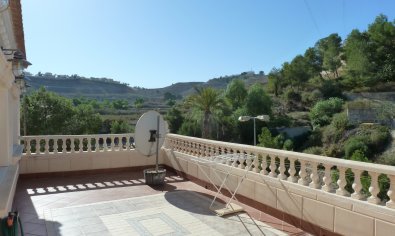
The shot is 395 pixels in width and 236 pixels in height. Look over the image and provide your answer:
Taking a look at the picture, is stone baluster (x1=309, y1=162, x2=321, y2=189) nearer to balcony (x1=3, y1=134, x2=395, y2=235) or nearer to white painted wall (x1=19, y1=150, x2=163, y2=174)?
balcony (x1=3, y1=134, x2=395, y2=235)

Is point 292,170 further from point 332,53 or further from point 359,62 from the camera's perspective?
point 332,53

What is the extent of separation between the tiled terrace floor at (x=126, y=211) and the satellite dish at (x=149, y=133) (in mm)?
756

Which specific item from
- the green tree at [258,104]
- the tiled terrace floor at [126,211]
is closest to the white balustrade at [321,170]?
the tiled terrace floor at [126,211]

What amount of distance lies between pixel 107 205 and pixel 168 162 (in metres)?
2.97

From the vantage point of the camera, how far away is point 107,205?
5105mm

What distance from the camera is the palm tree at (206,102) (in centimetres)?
3100

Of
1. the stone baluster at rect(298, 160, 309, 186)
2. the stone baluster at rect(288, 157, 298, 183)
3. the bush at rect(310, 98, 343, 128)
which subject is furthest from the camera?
the bush at rect(310, 98, 343, 128)

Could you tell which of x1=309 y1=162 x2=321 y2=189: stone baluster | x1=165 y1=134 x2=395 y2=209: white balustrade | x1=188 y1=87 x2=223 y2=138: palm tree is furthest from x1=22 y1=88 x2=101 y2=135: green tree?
x1=309 y1=162 x2=321 y2=189: stone baluster

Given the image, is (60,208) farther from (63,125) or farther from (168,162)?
(63,125)

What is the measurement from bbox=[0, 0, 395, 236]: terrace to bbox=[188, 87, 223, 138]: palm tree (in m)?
23.8

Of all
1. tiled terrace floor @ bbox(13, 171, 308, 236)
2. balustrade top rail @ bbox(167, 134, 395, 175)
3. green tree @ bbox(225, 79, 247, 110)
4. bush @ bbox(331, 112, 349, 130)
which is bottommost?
bush @ bbox(331, 112, 349, 130)

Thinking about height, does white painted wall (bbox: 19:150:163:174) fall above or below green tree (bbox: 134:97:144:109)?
below

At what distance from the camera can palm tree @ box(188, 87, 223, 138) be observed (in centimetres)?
3100

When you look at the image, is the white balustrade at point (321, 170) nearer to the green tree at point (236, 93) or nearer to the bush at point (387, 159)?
the bush at point (387, 159)
